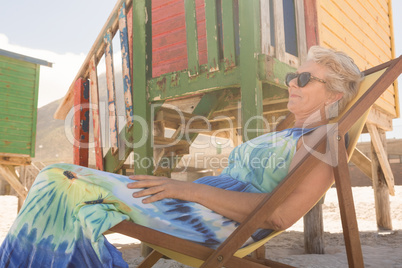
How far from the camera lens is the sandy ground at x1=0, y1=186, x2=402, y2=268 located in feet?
11.5

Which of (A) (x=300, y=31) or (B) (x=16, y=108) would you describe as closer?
(A) (x=300, y=31)

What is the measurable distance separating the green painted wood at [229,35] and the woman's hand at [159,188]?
5.66 ft

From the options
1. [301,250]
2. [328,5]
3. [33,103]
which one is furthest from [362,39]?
[33,103]

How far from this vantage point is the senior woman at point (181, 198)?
142cm

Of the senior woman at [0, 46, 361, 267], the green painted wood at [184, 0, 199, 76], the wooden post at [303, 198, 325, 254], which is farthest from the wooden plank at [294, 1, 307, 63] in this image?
the wooden post at [303, 198, 325, 254]

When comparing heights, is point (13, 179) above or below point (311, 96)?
below

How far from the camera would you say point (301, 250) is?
4.53 metres

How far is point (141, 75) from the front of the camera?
3.69 metres

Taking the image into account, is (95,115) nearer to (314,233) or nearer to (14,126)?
(314,233)

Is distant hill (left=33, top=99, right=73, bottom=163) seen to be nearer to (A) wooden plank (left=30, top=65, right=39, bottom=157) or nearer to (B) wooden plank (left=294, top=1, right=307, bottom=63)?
(A) wooden plank (left=30, top=65, right=39, bottom=157)

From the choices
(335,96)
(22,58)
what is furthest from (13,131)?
(335,96)

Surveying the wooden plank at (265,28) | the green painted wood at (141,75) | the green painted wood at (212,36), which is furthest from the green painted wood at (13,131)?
the wooden plank at (265,28)

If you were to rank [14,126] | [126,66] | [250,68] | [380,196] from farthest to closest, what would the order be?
A: [14,126] < [380,196] < [126,66] < [250,68]

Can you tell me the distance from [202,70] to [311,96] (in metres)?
1.39
